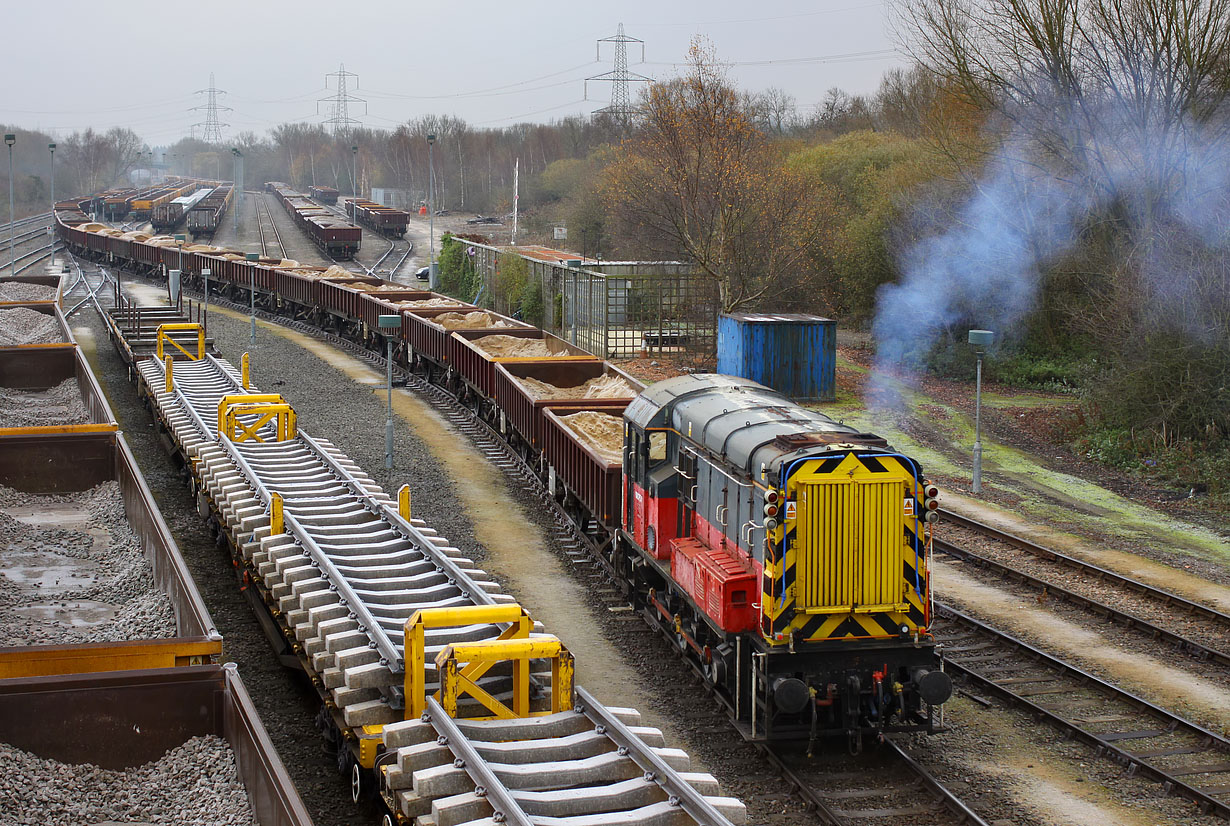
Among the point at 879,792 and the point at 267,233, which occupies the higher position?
the point at 267,233

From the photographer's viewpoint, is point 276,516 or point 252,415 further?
point 252,415

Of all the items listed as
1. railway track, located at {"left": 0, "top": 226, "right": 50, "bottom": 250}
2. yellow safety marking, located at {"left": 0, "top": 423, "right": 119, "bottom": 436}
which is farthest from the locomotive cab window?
railway track, located at {"left": 0, "top": 226, "right": 50, "bottom": 250}

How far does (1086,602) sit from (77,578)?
1272 centimetres

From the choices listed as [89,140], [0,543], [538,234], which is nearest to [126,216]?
[538,234]

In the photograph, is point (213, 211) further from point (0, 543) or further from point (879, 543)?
point (879, 543)

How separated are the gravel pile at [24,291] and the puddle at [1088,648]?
37090 millimetres

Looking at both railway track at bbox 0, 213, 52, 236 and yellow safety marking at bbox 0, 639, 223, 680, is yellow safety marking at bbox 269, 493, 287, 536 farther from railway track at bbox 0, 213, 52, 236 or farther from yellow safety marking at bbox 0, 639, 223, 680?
railway track at bbox 0, 213, 52, 236

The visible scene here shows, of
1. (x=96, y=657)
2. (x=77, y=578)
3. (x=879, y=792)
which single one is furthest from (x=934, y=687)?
(x=77, y=578)

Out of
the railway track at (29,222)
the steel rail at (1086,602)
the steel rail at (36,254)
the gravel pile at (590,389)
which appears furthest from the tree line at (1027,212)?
the railway track at (29,222)

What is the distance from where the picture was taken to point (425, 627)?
8.81m

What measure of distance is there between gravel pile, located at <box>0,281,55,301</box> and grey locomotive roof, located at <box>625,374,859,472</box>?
1403 inches

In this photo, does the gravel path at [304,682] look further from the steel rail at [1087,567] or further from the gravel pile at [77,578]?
the steel rail at [1087,567]

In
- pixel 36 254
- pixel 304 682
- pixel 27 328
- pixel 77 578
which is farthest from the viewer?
pixel 36 254

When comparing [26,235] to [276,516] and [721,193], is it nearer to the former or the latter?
[721,193]
